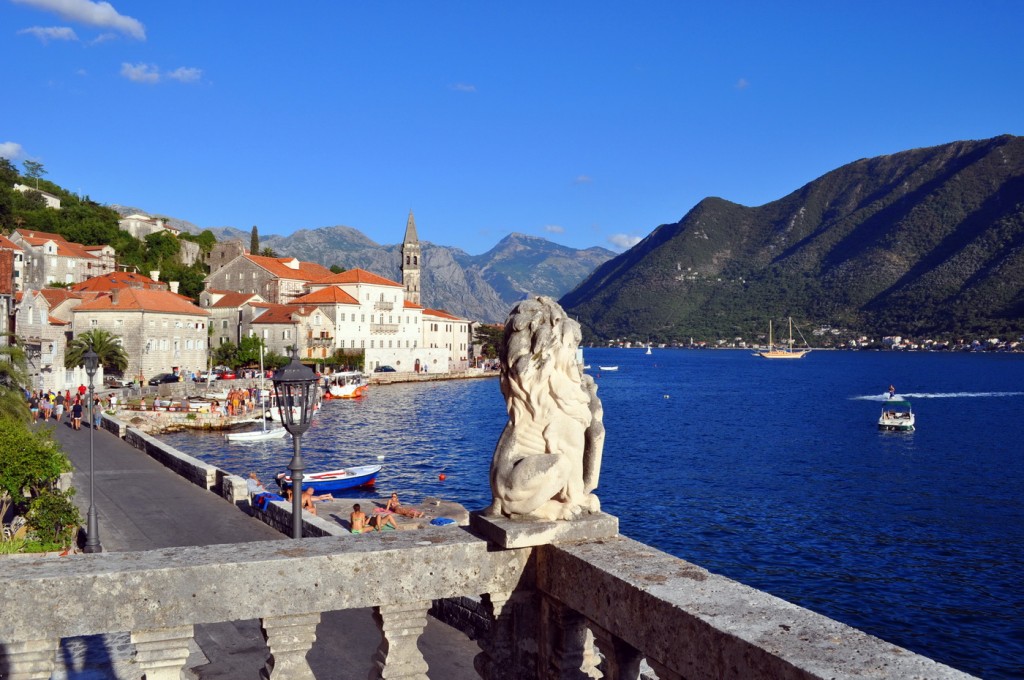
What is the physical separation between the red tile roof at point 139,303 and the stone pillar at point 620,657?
72230mm

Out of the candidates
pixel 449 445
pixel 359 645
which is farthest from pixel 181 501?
pixel 449 445

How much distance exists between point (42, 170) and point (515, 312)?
145 m

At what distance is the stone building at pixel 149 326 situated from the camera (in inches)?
2667

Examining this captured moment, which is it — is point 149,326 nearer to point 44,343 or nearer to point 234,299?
point 44,343

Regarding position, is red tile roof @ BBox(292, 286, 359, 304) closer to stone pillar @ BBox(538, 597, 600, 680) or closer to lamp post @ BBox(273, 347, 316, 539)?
lamp post @ BBox(273, 347, 316, 539)

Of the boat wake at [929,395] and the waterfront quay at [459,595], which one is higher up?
the waterfront quay at [459,595]

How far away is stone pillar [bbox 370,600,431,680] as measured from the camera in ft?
12.6

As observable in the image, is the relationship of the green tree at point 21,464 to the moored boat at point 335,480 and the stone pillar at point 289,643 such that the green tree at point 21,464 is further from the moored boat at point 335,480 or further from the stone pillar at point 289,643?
the stone pillar at point 289,643

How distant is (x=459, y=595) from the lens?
377cm

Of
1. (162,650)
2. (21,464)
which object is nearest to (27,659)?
(162,650)

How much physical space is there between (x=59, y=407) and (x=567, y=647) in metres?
46.5

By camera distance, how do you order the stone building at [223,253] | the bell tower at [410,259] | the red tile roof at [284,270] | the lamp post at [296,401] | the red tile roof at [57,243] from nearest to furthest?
1. the lamp post at [296,401]
2. the red tile roof at [57,243]
3. the red tile roof at [284,270]
4. the stone building at [223,253]
5. the bell tower at [410,259]

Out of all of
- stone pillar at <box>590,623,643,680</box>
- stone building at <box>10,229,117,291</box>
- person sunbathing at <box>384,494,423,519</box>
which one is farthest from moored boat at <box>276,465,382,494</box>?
stone building at <box>10,229,117,291</box>

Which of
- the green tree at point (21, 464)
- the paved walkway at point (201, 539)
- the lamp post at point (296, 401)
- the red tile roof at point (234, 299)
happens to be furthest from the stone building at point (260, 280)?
the lamp post at point (296, 401)
